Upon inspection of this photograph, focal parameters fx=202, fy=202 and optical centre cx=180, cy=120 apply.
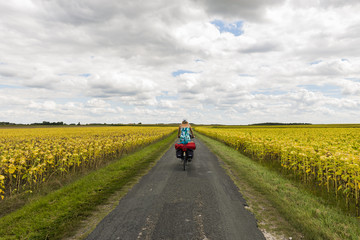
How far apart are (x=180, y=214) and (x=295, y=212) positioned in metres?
3.10

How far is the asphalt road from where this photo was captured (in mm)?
4207

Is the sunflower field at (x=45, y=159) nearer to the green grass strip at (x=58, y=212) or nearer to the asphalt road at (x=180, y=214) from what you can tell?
the green grass strip at (x=58, y=212)

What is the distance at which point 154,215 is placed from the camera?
201 inches

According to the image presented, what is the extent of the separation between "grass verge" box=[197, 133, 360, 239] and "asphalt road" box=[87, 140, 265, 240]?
17.3 inches

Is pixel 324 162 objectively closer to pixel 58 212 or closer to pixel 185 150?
pixel 185 150

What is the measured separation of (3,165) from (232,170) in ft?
32.9

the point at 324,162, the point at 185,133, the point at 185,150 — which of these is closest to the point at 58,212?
the point at 185,150

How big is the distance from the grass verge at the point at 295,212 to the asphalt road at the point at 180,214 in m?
0.44

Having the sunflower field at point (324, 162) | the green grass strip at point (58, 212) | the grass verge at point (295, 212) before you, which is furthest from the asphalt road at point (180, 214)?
the sunflower field at point (324, 162)

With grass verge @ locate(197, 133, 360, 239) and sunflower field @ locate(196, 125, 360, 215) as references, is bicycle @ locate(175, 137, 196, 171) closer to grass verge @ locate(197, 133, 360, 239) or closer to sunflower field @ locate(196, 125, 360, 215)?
grass verge @ locate(197, 133, 360, 239)

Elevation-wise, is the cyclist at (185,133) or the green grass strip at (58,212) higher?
the cyclist at (185,133)

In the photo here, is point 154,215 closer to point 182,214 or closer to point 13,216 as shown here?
point 182,214

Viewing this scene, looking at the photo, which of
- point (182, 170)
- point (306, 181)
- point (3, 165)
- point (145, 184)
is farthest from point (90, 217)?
point (306, 181)

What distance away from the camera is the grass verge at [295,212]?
4438 mm
